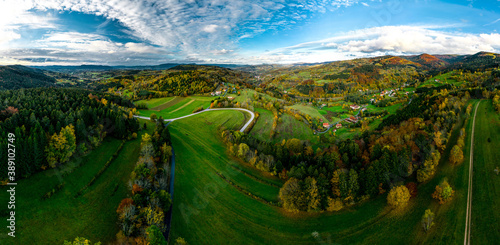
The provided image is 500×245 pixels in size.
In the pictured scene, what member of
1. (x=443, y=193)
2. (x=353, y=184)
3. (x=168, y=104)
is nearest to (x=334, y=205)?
(x=353, y=184)

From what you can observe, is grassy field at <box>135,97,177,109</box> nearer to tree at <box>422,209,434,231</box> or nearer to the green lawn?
tree at <box>422,209,434,231</box>

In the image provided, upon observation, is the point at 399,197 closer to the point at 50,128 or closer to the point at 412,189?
the point at 412,189

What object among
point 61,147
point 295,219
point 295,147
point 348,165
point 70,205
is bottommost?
point 295,219

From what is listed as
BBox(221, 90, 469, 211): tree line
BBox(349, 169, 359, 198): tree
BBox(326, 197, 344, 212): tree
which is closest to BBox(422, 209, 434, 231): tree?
BBox(221, 90, 469, 211): tree line

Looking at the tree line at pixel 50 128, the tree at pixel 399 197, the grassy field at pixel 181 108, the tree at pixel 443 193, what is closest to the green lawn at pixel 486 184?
the tree at pixel 443 193

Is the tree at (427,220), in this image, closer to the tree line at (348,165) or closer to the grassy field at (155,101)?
the tree line at (348,165)

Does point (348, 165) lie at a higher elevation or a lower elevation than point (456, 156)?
lower
